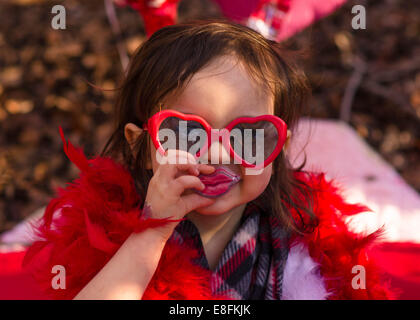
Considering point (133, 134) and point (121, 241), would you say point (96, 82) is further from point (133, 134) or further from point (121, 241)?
point (121, 241)

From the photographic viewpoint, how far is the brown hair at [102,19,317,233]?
0.96 m

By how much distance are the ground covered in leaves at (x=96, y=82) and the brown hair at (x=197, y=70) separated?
106 centimetres

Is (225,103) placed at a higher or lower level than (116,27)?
lower

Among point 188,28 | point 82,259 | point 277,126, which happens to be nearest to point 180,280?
point 82,259

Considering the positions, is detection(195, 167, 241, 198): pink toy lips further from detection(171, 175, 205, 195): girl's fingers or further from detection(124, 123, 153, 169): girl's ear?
detection(124, 123, 153, 169): girl's ear

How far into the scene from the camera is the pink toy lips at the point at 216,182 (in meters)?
0.91

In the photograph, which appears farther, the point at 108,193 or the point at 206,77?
the point at 108,193

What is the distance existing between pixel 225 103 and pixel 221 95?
0.05 ft

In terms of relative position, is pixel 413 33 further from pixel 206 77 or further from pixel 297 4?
pixel 206 77

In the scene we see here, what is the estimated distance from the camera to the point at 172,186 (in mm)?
884

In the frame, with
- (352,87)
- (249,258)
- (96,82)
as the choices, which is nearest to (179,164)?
(249,258)
